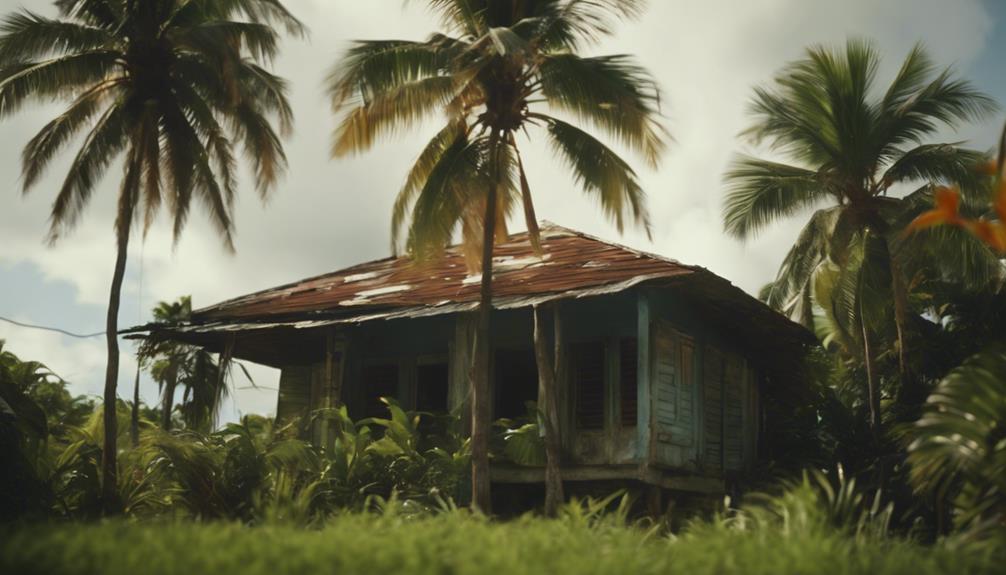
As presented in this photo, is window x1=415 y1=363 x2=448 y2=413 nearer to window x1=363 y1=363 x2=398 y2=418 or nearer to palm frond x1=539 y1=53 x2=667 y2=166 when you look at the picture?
window x1=363 y1=363 x2=398 y2=418

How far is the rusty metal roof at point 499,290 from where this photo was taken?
1457 centimetres

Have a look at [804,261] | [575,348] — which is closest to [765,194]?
[804,261]

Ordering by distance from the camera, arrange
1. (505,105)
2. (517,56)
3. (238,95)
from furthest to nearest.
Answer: (238,95), (505,105), (517,56)

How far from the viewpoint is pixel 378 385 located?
57.8 ft

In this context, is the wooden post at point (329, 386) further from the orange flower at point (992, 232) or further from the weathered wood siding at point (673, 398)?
the orange flower at point (992, 232)

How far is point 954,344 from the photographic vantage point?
64.8ft

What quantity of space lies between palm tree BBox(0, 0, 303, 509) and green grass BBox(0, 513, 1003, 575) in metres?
8.45

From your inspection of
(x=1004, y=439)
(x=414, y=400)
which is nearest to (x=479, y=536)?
(x=1004, y=439)

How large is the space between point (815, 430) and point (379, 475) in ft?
26.9

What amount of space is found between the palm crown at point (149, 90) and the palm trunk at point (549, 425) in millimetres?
5732

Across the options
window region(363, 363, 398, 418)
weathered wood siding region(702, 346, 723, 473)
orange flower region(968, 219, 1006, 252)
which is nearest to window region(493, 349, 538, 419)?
window region(363, 363, 398, 418)

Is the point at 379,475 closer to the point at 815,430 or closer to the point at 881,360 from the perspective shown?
the point at 815,430

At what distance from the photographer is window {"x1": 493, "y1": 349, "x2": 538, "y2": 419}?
16500mm

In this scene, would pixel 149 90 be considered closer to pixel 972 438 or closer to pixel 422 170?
pixel 422 170
